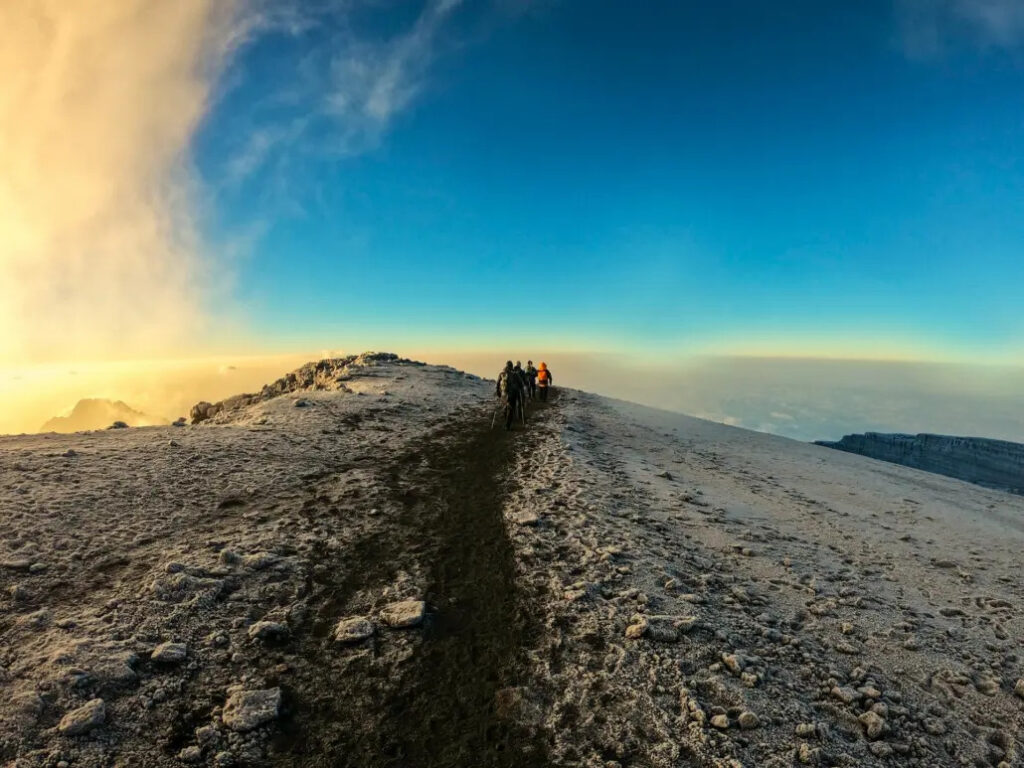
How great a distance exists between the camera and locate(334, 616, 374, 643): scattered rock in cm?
722

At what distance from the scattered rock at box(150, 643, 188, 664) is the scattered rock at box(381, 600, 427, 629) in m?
2.69

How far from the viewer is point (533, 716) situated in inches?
236

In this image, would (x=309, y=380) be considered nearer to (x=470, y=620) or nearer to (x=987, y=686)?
(x=470, y=620)

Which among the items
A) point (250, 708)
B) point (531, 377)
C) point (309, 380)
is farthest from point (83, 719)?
point (309, 380)

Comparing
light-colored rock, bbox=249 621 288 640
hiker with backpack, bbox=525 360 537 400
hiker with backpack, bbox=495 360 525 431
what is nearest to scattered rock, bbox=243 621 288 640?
light-colored rock, bbox=249 621 288 640

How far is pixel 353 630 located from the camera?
7.34m

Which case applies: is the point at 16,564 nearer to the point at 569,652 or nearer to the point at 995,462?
the point at 569,652

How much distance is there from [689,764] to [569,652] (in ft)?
6.98

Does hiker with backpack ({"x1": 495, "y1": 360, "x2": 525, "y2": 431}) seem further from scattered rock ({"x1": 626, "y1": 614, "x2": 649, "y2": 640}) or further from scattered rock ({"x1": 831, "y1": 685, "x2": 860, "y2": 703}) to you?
scattered rock ({"x1": 831, "y1": 685, "x2": 860, "y2": 703})

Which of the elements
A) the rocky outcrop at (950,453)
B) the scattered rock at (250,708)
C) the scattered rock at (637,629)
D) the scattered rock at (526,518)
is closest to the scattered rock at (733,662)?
the scattered rock at (637,629)

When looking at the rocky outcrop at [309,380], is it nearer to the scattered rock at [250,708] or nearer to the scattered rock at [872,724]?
the scattered rock at [250,708]

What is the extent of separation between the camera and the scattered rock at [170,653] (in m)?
6.41

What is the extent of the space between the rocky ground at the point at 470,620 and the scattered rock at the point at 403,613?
55 millimetres

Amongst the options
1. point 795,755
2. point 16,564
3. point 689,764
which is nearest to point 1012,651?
point 795,755
